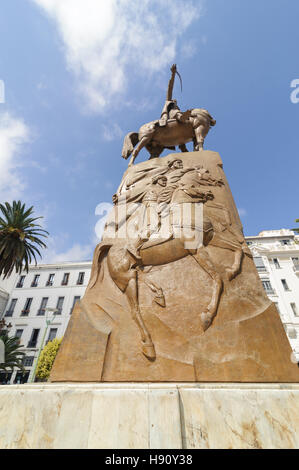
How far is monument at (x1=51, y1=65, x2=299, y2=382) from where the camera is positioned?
2.47 m

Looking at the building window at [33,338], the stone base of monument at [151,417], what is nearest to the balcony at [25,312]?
the building window at [33,338]

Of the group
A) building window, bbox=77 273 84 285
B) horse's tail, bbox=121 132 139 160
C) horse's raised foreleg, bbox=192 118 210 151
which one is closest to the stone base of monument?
horse's raised foreleg, bbox=192 118 210 151

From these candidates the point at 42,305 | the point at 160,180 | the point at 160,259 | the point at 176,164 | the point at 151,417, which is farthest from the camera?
the point at 42,305

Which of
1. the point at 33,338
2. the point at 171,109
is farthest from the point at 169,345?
the point at 33,338

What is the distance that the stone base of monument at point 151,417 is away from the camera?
1739mm

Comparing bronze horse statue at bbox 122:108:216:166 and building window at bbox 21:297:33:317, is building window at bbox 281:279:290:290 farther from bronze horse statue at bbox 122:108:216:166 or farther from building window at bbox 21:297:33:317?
building window at bbox 21:297:33:317

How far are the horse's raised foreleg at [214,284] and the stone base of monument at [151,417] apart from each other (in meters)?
0.79

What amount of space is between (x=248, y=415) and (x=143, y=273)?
1.92 metres

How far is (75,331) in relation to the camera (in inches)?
110

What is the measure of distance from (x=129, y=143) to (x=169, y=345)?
588 cm

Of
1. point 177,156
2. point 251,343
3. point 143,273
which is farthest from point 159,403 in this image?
point 177,156

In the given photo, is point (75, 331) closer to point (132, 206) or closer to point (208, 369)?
point (208, 369)

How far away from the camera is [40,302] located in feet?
104

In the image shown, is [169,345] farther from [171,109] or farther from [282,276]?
[282,276]
